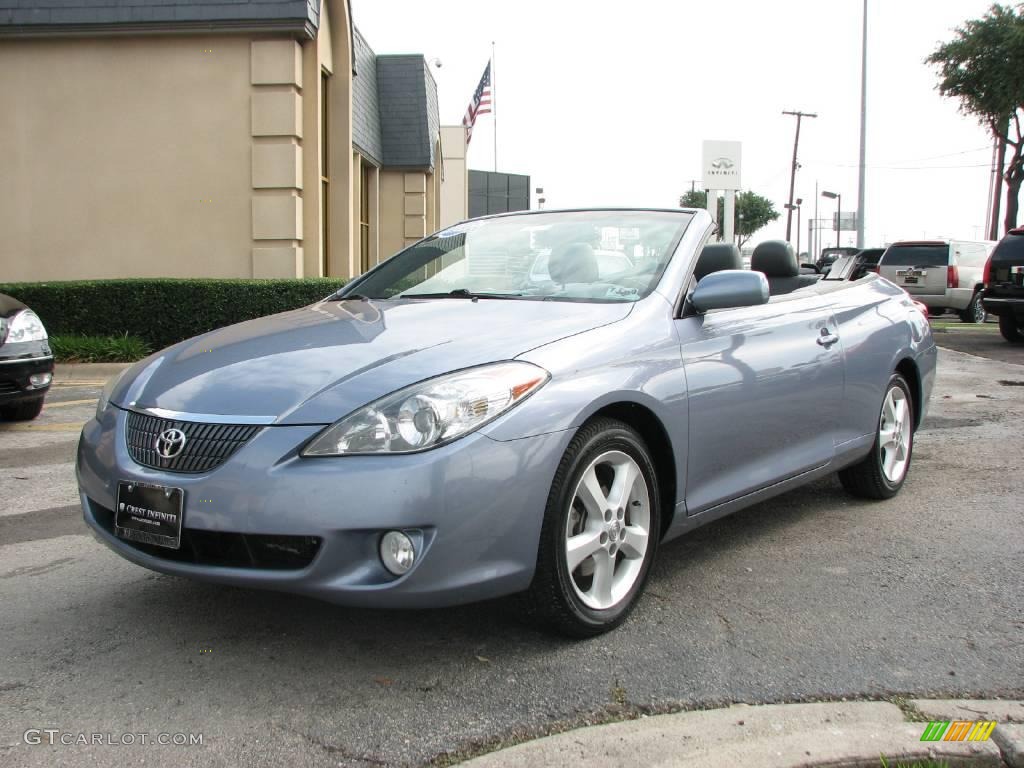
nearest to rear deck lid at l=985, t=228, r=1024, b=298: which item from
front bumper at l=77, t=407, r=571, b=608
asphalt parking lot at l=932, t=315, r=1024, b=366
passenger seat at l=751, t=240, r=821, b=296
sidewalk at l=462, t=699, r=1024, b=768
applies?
asphalt parking lot at l=932, t=315, r=1024, b=366

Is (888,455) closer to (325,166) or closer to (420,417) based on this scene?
(420,417)

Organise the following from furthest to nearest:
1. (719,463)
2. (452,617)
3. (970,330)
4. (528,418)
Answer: (970,330)
(719,463)
(452,617)
(528,418)

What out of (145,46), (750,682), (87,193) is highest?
(145,46)

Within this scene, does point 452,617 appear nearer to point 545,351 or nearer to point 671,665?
point 671,665

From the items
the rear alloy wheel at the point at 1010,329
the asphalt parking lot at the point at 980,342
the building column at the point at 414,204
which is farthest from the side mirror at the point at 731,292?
the building column at the point at 414,204

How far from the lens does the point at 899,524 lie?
4.75 metres

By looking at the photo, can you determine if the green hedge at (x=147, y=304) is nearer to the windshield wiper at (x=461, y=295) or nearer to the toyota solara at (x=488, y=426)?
the toyota solara at (x=488, y=426)

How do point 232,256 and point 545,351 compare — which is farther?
point 232,256

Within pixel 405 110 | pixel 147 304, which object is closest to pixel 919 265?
pixel 405 110

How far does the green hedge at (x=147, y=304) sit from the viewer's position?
478 inches

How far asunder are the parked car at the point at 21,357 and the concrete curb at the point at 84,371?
11.1 feet

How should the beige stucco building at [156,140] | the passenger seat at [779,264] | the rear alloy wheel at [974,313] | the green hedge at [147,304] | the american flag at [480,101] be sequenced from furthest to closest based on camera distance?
the american flag at [480,101]
the rear alloy wheel at [974,313]
the beige stucco building at [156,140]
the green hedge at [147,304]
the passenger seat at [779,264]

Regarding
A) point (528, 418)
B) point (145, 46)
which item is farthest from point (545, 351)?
point (145, 46)

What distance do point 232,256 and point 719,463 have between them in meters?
11.1
